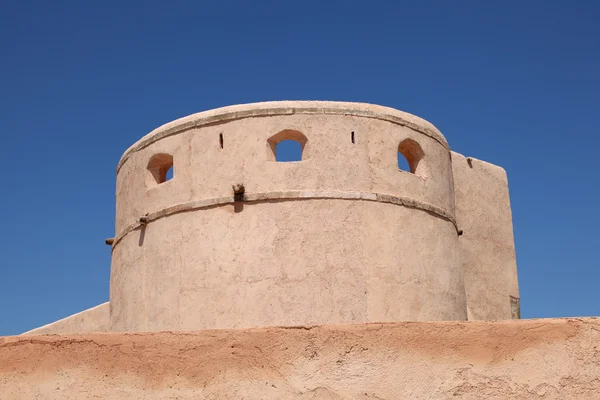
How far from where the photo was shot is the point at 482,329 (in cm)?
414

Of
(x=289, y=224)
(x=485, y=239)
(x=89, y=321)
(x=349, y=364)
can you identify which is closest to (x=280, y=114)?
(x=289, y=224)

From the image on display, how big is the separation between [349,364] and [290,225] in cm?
633

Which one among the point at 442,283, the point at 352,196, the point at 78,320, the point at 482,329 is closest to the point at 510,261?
the point at 442,283

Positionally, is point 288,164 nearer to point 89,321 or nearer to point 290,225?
point 290,225

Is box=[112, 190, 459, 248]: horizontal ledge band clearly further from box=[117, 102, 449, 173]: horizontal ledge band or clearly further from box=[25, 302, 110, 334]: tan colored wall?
box=[25, 302, 110, 334]: tan colored wall

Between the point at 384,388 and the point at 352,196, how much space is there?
21.6 feet

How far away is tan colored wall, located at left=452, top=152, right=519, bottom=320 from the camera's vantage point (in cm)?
1269

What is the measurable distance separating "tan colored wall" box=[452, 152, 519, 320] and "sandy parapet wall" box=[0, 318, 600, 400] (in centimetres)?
826

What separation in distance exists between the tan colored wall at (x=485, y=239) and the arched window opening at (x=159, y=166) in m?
4.45

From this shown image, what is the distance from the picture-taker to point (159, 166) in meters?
11.7

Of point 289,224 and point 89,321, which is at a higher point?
point 289,224

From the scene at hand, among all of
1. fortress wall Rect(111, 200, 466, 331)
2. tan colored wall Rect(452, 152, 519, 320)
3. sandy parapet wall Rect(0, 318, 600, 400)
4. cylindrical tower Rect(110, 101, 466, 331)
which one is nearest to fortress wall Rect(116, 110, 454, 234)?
cylindrical tower Rect(110, 101, 466, 331)

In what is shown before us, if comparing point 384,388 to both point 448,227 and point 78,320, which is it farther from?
point 78,320

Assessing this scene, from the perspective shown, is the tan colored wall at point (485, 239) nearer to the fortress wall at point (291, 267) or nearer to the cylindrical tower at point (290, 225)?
the cylindrical tower at point (290, 225)
